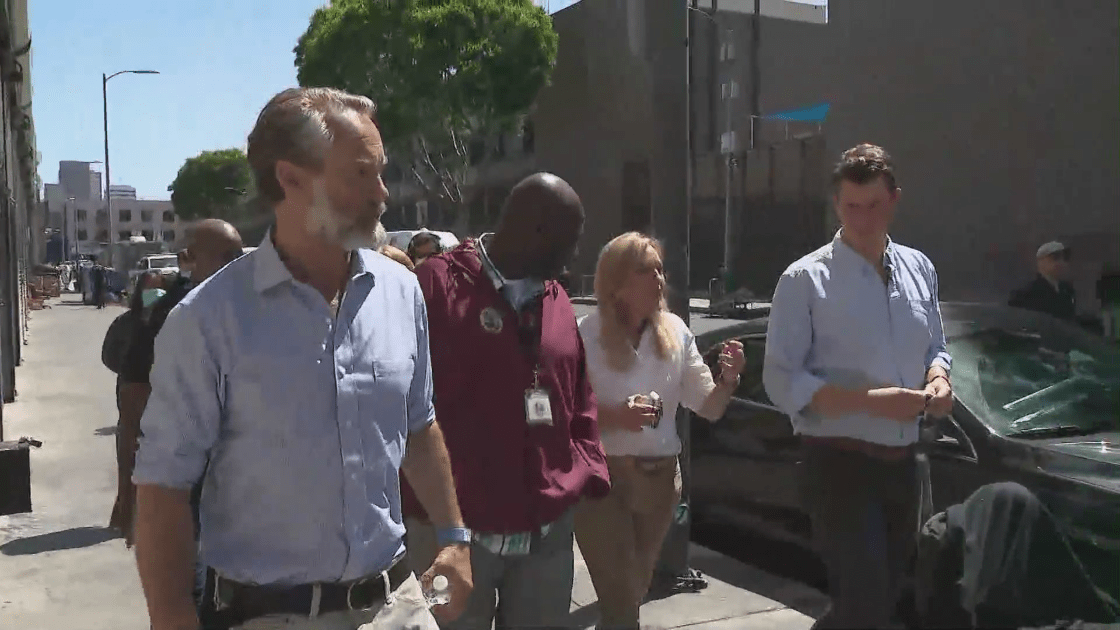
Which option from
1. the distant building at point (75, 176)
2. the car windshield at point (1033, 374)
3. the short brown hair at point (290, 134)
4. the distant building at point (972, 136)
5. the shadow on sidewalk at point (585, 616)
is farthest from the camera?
the distant building at point (75, 176)

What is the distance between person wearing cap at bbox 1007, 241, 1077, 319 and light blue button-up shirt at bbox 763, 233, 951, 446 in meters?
4.90

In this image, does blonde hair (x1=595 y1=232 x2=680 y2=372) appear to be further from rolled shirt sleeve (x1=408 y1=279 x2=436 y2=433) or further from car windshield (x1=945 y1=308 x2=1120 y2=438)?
rolled shirt sleeve (x1=408 y1=279 x2=436 y2=433)

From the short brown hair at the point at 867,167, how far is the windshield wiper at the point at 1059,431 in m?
1.53

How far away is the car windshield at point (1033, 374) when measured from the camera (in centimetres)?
466

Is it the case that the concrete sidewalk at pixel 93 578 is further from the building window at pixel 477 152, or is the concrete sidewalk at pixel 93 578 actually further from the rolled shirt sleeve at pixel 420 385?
the building window at pixel 477 152

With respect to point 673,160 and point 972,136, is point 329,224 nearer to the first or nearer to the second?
point 673,160

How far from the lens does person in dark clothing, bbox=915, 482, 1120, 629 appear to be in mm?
3688

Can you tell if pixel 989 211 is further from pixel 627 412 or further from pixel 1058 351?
pixel 627 412

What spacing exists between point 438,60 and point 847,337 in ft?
104

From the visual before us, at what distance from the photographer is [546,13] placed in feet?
120

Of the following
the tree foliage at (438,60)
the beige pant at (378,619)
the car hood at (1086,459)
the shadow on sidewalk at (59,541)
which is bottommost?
the shadow on sidewalk at (59,541)

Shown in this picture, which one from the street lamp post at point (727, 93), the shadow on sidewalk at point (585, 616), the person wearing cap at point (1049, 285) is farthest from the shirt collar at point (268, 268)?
the street lamp post at point (727, 93)

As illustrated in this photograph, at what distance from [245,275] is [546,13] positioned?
118ft

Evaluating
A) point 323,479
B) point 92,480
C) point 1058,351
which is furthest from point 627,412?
point 92,480
